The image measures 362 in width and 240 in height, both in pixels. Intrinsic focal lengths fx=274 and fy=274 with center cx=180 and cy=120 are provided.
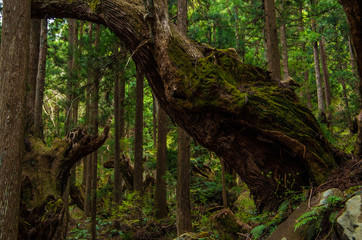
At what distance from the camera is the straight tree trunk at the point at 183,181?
26.3 ft

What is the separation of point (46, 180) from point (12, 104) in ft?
7.78

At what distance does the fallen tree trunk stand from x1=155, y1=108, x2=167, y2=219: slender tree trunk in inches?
152

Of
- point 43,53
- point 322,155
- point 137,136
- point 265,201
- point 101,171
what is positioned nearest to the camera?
point 322,155

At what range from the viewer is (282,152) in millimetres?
4684

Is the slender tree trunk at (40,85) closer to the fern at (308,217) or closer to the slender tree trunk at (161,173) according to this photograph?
the slender tree trunk at (161,173)

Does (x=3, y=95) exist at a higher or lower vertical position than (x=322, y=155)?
higher

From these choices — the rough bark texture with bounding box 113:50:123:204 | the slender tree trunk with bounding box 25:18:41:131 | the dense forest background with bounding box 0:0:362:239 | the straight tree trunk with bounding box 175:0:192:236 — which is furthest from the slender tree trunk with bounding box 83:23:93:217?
the straight tree trunk with bounding box 175:0:192:236

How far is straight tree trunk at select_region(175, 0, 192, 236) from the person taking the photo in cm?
802

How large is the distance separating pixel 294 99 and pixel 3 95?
221 inches

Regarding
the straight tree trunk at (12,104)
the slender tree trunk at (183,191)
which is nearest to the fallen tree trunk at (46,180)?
the straight tree trunk at (12,104)

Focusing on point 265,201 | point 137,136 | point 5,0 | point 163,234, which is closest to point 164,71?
point 265,201

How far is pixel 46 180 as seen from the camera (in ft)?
22.5

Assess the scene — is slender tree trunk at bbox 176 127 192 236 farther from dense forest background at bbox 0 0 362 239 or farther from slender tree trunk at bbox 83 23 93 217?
slender tree trunk at bbox 83 23 93 217

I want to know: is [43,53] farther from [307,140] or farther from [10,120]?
[307,140]
